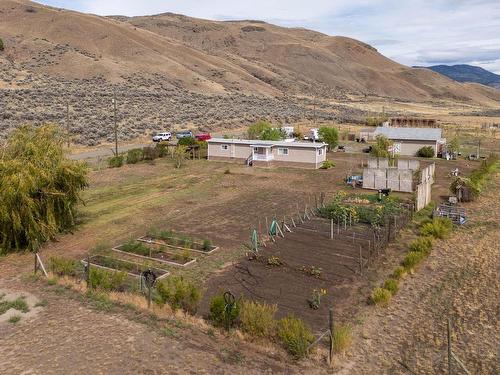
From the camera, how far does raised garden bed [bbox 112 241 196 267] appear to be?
19703 millimetres

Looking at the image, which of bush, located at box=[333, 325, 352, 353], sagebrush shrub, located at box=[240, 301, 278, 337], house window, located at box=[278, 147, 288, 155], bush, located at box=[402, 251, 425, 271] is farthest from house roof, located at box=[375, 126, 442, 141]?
sagebrush shrub, located at box=[240, 301, 278, 337]

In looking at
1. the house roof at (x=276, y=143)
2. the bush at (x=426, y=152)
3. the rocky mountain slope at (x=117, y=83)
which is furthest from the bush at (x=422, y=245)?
the rocky mountain slope at (x=117, y=83)

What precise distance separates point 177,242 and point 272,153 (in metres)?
24.4

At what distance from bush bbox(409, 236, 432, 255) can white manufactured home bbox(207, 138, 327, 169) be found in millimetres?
22064

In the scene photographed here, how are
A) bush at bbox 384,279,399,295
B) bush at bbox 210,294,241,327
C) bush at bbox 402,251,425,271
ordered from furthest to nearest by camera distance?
bush at bbox 402,251,425,271, bush at bbox 384,279,399,295, bush at bbox 210,294,241,327

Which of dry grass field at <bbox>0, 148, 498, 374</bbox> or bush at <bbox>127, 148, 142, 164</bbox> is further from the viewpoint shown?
bush at <bbox>127, 148, 142, 164</bbox>

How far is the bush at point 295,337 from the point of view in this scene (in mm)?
12695

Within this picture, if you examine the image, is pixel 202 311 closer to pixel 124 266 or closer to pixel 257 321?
pixel 257 321

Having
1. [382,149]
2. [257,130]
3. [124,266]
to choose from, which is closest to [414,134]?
[382,149]

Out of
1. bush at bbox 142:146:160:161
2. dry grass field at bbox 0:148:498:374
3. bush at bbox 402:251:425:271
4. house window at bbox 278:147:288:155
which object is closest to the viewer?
dry grass field at bbox 0:148:498:374

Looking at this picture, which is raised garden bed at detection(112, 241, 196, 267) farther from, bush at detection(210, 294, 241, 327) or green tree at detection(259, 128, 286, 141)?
green tree at detection(259, 128, 286, 141)

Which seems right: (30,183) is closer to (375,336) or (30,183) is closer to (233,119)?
(375,336)

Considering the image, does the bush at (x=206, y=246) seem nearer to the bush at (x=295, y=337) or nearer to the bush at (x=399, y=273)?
the bush at (x=399, y=273)

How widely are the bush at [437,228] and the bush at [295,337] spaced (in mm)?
12238
